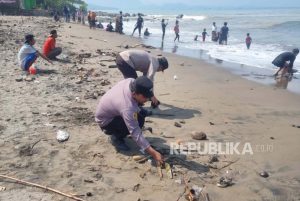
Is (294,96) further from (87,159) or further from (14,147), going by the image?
(14,147)

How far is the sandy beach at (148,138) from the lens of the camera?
423 centimetres

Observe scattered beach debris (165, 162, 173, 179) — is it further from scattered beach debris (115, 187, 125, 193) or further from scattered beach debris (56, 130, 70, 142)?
scattered beach debris (56, 130, 70, 142)

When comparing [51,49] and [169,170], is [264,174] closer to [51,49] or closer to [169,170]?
[169,170]

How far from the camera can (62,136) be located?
5352 mm

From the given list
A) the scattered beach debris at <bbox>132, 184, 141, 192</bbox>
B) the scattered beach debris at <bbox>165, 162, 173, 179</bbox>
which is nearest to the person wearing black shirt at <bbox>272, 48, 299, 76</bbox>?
the scattered beach debris at <bbox>165, 162, 173, 179</bbox>

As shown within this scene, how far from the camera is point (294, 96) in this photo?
30.5ft

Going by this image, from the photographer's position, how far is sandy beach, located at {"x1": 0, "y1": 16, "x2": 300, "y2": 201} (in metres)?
4.23

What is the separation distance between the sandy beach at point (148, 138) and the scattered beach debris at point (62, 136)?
62 millimetres

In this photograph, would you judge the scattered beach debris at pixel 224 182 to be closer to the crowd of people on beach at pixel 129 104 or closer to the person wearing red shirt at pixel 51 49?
the crowd of people on beach at pixel 129 104

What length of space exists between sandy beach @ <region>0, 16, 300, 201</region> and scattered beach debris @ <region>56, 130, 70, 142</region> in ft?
0.20

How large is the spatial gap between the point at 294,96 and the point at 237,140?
13.9ft

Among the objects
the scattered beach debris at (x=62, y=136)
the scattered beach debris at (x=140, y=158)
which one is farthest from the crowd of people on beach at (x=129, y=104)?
the scattered beach debris at (x=62, y=136)

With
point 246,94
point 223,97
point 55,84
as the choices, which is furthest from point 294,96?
point 55,84

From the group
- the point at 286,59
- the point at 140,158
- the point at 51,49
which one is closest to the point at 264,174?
the point at 140,158
